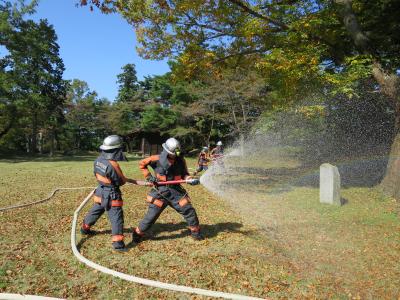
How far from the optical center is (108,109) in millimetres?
42969

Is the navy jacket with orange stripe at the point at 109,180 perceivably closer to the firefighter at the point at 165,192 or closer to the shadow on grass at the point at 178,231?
the firefighter at the point at 165,192

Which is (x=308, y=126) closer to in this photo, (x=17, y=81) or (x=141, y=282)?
Answer: (x=17, y=81)

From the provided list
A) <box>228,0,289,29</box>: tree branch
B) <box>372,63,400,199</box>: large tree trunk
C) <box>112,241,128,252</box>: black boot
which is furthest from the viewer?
<box>228,0,289,29</box>: tree branch

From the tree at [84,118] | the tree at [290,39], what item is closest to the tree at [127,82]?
the tree at [84,118]

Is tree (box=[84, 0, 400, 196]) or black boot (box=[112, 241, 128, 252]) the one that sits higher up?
tree (box=[84, 0, 400, 196])

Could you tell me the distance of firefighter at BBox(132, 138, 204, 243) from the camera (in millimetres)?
6676

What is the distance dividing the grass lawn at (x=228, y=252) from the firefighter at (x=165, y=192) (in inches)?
16.3

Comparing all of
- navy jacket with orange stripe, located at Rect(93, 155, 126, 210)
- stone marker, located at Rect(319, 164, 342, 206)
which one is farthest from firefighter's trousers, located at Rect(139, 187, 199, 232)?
stone marker, located at Rect(319, 164, 342, 206)

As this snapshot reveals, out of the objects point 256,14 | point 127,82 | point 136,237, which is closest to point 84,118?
point 127,82

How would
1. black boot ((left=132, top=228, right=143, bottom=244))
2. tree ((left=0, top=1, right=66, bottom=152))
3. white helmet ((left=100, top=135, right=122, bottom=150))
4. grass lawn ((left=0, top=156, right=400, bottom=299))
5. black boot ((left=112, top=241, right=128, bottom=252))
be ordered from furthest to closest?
tree ((left=0, top=1, right=66, bottom=152)) → black boot ((left=132, top=228, right=143, bottom=244)) → white helmet ((left=100, top=135, right=122, bottom=150)) → black boot ((left=112, top=241, right=128, bottom=252)) → grass lawn ((left=0, top=156, right=400, bottom=299))

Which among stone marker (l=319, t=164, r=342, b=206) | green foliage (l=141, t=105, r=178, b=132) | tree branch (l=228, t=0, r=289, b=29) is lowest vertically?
stone marker (l=319, t=164, r=342, b=206)

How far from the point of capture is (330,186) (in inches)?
417

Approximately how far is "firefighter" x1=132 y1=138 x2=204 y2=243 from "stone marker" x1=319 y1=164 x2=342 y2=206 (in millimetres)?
5235

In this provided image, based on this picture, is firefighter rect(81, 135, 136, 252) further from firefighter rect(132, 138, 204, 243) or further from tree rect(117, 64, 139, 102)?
tree rect(117, 64, 139, 102)
